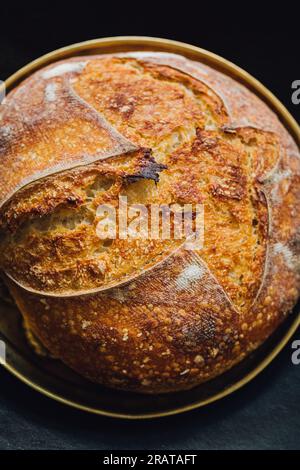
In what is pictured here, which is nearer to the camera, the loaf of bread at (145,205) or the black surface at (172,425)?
the loaf of bread at (145,205)

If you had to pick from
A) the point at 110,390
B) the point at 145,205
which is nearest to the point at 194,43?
the point at 145,205

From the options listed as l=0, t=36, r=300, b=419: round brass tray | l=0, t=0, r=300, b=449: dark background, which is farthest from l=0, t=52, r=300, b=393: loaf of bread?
l=0, t=0, r=300, b=449: dark background

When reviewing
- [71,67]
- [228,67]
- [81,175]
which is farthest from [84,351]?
[228,67]

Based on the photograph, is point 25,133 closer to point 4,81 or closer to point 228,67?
point 4,81

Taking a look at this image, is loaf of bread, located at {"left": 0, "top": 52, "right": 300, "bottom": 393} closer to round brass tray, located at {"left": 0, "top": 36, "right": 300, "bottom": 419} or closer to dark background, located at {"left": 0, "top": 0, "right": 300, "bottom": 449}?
round brass tray, located at {"left": 0, "top": 36, "right": 300, "bottom": 419}

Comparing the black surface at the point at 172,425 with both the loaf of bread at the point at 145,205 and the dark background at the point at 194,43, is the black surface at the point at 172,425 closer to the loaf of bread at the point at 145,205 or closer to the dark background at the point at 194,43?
the dark background at the point at 194,43

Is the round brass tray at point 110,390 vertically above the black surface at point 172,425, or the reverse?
the round brass tray at point 110,390

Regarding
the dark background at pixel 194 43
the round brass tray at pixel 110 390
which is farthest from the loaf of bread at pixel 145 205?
the dark background at pixel 194 43
